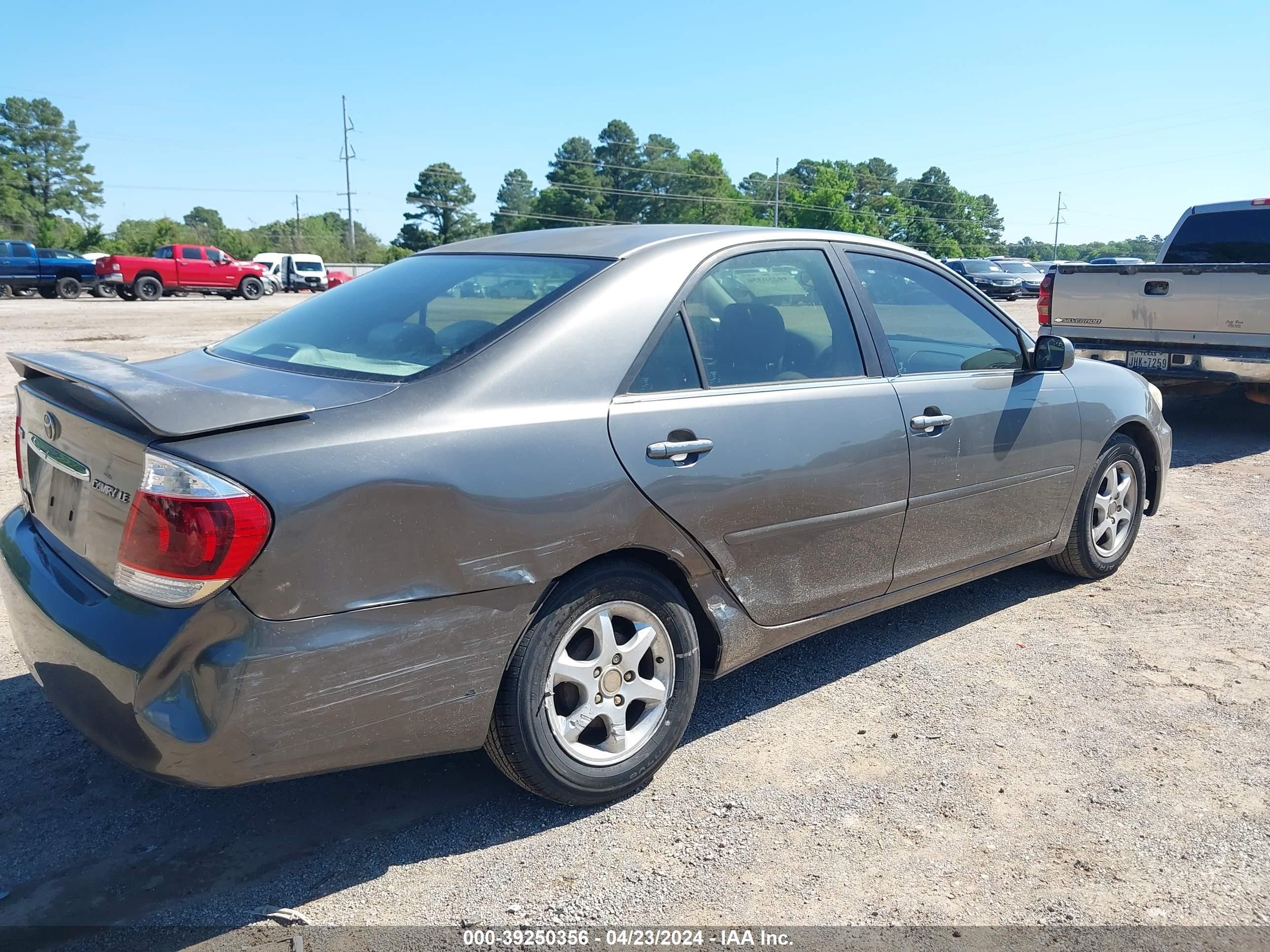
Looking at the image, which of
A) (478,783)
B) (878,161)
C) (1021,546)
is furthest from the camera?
(878,161)

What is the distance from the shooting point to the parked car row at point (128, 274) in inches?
1299

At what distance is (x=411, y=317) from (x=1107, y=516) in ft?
11.8

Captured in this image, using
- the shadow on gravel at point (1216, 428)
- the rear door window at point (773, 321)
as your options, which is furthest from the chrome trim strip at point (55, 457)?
the shadow on gravel at point (1216, 428)

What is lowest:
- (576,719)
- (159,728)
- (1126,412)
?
(576,719)

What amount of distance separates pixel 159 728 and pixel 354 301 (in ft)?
5.63

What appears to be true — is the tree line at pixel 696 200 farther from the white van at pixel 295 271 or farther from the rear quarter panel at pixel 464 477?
the rear quarter panel at pixel 464 477

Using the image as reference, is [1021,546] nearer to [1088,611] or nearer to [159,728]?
[1088,611]

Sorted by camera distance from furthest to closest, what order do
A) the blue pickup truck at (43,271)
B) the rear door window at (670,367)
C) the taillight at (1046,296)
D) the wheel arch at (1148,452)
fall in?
the blue pickup truck at (43,271) < the taillight at (1046,296) < the wheel arch at (1148,452) < the rear door window at (670,367)

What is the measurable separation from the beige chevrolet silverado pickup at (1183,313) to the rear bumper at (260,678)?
749cm

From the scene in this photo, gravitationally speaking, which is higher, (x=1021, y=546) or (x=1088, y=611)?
(x=1021, y=546)

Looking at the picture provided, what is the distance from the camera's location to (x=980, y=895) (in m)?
2.67

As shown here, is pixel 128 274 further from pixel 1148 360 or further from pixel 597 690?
pixel 597 690

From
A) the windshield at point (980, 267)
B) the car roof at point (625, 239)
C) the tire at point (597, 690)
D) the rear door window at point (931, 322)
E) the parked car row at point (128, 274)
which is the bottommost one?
the tire at point (597, 690)

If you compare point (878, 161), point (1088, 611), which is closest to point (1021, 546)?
point (1088, 611)
